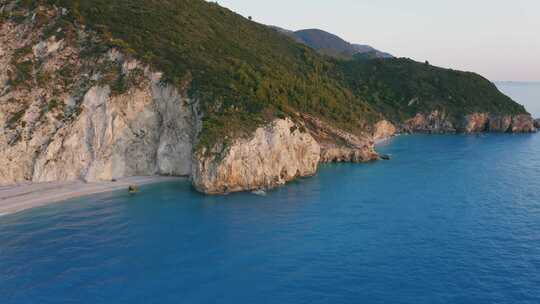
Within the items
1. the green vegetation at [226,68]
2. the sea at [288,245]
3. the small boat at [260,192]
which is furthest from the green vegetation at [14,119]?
the small boat at [260,192]

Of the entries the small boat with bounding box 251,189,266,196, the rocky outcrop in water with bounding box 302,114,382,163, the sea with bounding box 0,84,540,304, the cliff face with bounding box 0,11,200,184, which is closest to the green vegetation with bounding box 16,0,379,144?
the rocky outcrop in water with bounding box 302,114,382,163

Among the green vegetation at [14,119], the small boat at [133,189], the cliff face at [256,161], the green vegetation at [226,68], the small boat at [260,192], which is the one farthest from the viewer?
the green vegetation at [226,68]

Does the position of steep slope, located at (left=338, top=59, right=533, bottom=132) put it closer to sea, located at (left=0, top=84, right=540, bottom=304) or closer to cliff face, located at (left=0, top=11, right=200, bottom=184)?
sea, located at (left=0, top=84, right=540, bottom=304)

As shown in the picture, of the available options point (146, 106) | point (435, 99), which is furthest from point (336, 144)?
point (435, 99)

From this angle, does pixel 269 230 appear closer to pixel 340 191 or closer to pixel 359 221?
pixel 359 221

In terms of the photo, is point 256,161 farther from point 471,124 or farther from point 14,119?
point 471,124

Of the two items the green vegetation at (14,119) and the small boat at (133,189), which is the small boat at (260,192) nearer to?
the small boat at (133,189)
